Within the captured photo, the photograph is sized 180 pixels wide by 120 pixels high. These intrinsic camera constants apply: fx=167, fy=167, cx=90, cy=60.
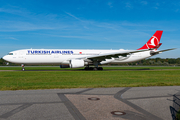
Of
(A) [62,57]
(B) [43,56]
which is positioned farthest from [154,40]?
(B) [43,56]

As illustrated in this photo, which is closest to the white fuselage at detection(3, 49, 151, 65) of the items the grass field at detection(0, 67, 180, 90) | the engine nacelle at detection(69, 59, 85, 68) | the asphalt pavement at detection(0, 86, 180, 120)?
the engine nacelle at detection(69, 59, 85, 68)

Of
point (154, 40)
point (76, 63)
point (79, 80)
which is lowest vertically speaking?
point (79, 80)

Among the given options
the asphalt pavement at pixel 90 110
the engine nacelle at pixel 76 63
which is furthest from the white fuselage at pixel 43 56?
the asphalt pavement at pixel 90 110

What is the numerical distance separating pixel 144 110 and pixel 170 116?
2.69 ft

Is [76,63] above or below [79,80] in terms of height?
above

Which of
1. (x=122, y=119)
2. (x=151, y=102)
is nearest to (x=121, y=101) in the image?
(x=151, y=102)

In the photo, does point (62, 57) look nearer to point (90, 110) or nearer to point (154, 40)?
point (154, 40)

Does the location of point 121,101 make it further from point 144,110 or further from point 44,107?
point 44,107

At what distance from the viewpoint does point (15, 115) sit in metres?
4.95

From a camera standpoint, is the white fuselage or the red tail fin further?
the red tail fin

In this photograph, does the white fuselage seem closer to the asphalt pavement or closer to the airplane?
the airplane

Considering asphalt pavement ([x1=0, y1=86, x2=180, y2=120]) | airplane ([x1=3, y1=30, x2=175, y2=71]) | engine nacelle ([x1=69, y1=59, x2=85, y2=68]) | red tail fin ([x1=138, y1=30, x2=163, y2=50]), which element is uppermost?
red tail fin ([x1=138, y1=30, x2=163, y2=50])

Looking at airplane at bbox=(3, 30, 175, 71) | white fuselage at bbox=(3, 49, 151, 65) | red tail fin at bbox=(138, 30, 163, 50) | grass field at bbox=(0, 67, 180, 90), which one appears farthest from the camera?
red tail fin at bbox=(138, 30, 163, 50)

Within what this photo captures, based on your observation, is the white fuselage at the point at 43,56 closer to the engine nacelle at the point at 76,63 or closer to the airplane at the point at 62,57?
the airplane at the point at 62,57
